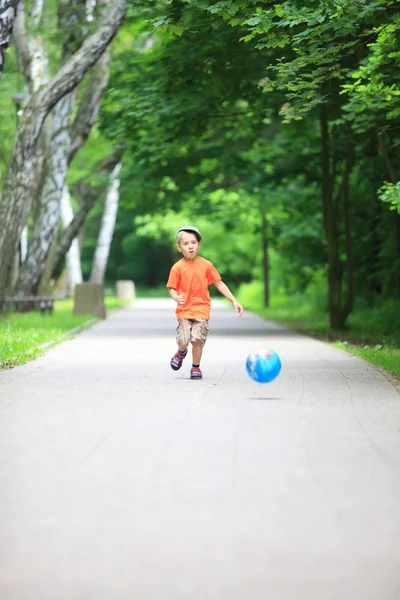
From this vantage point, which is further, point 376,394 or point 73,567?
point 376,394

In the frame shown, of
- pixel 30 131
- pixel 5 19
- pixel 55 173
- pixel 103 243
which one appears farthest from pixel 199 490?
pixel 103 243

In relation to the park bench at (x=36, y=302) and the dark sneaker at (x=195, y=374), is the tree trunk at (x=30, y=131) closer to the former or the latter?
the park bench at (x=36, y=302)

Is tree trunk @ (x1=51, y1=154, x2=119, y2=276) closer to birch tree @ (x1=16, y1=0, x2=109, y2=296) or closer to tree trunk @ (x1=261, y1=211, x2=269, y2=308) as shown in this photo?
birch tree @ (x1=16, y1=0, x2=109, y2=296)

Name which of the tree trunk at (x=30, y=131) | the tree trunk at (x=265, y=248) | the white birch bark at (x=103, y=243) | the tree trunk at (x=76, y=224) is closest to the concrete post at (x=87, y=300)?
the tree trunk at (x=76, y=224)

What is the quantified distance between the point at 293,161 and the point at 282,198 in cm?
532

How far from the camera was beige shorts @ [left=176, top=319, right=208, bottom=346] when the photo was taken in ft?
45.4

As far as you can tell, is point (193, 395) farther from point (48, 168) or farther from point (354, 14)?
point (48, 168)

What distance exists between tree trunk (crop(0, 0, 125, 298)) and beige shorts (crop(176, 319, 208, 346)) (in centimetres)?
1137

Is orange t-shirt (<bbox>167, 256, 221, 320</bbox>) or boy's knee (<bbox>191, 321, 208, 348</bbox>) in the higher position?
orange t-shirt (<bbox>167, 256, 221, 320</bbox>)

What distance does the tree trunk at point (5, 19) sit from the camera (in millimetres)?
19820

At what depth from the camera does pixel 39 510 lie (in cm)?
663

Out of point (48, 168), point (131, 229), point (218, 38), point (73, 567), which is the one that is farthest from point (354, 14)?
point (131, 229)

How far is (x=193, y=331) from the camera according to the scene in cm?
1385

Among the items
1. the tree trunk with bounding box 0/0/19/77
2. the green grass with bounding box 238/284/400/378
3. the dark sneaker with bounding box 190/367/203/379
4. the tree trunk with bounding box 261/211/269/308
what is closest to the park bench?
the green grass with bounding box 238/284/400/378
